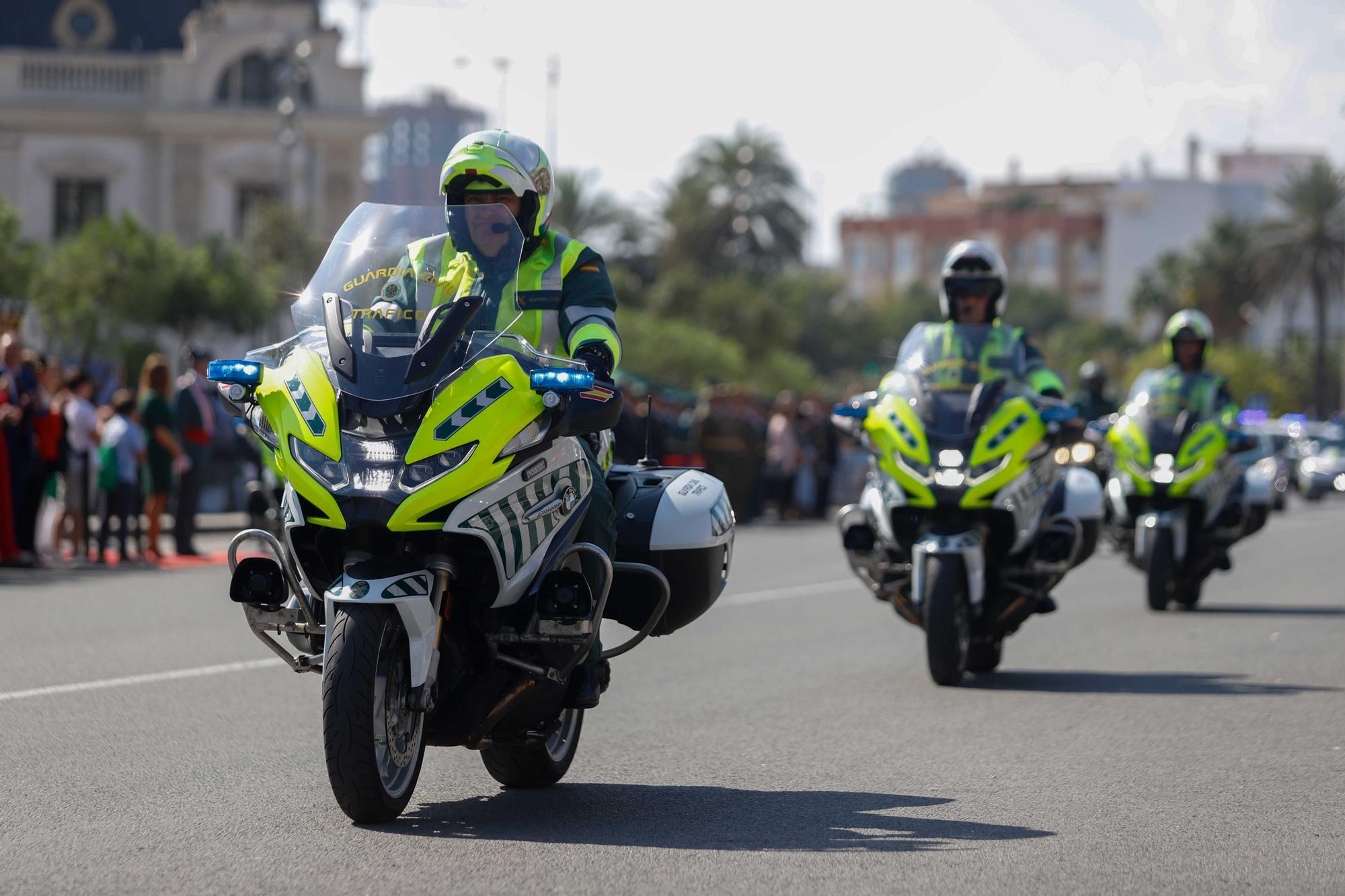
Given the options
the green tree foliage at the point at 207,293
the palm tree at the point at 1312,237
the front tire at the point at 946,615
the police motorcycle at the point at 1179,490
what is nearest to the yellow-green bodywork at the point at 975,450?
the front tire at the point at 946,615

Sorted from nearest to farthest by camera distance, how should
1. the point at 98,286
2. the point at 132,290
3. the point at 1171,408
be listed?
the point at 1171,408 → the point at 98,286 → the point at 132,290

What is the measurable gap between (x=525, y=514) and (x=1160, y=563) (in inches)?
380

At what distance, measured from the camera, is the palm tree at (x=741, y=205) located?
236ft

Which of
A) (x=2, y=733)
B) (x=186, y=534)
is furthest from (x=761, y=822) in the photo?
(x=186, y=534)

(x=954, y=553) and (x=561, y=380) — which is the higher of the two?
(x=561, y=380)

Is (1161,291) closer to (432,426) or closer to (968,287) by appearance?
(968,287)

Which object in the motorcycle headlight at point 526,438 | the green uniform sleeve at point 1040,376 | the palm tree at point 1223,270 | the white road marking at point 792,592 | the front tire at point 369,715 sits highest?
the palm tree at point 1223,270

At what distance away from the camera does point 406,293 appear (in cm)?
635

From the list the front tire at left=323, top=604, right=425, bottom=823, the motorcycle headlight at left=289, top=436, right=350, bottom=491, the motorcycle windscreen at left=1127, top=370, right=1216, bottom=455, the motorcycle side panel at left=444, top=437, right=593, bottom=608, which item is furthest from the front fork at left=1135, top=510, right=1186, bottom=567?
the motorcycle headlight at left=289, top=436, right=350, bottom=491

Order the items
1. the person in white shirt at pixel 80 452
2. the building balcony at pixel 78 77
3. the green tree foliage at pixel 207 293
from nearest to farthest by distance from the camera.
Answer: the person in white shirt at pixel 80 452 < the green tree foliage at pixel 207 293 < the building balcony at pixel 78 77

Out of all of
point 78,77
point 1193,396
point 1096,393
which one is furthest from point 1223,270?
point 1193,396

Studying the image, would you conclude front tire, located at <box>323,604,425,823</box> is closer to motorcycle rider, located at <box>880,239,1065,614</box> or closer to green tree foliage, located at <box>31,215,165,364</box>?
motorcycle rider, located at <box>880,239,1065,614</box>

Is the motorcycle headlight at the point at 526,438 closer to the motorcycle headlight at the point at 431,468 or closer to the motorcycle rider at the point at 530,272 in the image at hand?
the motorcycle headlight at the point at 431,468

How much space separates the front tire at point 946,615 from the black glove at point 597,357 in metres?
3.89
